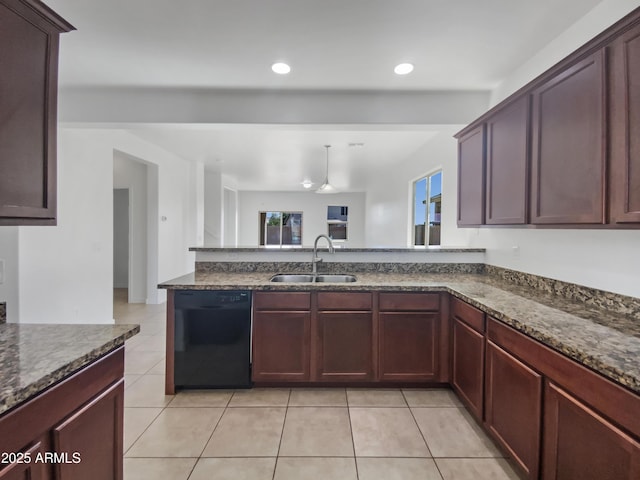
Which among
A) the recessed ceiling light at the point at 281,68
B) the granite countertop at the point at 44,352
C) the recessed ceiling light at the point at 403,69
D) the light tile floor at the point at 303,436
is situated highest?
the recessed ceiling light at the point at 281,68

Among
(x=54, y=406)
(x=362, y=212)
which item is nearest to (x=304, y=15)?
(x=54, y=406)

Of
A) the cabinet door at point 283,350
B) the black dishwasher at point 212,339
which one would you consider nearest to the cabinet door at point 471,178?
the cabinet door at point 283,350

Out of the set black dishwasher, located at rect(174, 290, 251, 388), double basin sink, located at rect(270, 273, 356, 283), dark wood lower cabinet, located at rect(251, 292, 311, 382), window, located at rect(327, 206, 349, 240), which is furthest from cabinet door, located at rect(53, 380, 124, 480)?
window, located at rect(327, 206, 349, 240)

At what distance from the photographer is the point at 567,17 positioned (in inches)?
77.9

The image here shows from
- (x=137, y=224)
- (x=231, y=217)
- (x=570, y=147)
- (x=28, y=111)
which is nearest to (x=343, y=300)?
(x=570, y=147)

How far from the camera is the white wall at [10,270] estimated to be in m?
2.82

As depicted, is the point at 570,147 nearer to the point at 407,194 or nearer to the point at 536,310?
the point at 536,310

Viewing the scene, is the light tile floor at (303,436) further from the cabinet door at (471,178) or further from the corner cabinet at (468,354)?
the cabinet door at (471,178)

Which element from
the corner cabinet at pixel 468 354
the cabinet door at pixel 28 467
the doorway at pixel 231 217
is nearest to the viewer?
the cabinet door at pixel 28 467

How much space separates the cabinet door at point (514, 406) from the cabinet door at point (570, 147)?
79 centimetres

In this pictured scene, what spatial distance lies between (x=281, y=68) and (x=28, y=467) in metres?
2.65

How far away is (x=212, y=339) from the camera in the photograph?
2.51 m

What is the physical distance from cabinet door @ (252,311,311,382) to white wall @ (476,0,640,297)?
1.75 metres

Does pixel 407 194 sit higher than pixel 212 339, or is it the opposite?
pixel 407 194
